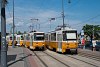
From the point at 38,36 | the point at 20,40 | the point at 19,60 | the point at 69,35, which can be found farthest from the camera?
the point at 20,40

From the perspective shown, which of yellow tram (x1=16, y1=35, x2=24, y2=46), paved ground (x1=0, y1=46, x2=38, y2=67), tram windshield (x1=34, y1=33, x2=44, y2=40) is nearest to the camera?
paved ground (x1=0, y1=46, x2=38, y2=67)

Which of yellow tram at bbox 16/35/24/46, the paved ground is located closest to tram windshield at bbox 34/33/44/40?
the paved ground

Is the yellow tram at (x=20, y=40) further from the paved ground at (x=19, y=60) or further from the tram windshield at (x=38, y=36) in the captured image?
the paved ground at (x=19, y=60)

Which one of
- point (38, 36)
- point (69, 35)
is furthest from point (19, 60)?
point (38, 36)

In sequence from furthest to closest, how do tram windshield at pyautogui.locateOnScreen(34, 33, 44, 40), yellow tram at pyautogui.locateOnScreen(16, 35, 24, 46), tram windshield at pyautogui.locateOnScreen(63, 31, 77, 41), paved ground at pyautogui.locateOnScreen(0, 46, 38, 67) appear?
1. yellow tram at pyautogui.locateOnScreen(16, 35, 24, 46)
2. tram windshield at pyautogui.locateOnScreen(34, 33, 44, 40)
3. tram windshield at pyautogui.locateOnScreen(63, 31, 77, 41)
4. paved ground at pyautogui.locateOnScreen(0, 46, 38, 67)

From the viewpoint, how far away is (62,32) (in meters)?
37.3

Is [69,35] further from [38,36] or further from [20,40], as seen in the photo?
[20,40]

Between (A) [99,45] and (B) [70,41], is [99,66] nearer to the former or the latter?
(B) [70,41]

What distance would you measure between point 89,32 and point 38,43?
91.3m

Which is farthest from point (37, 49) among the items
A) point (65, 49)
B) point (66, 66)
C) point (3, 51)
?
point (3, 51)

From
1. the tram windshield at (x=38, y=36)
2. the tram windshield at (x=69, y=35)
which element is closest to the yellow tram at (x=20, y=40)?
the tram windshield at (x=38, y=36)

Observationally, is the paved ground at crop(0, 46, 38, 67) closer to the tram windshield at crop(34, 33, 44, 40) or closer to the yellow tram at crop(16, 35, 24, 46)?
the tram windshield at crop(34, 33, 44, 40)

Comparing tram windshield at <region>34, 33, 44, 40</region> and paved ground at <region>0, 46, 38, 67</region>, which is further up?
tram windshield at <region>34, 33, 44, 40</region>

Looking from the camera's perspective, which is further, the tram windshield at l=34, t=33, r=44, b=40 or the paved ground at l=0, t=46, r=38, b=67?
the tram windshield at l=34, t=33, r=44, b=40
